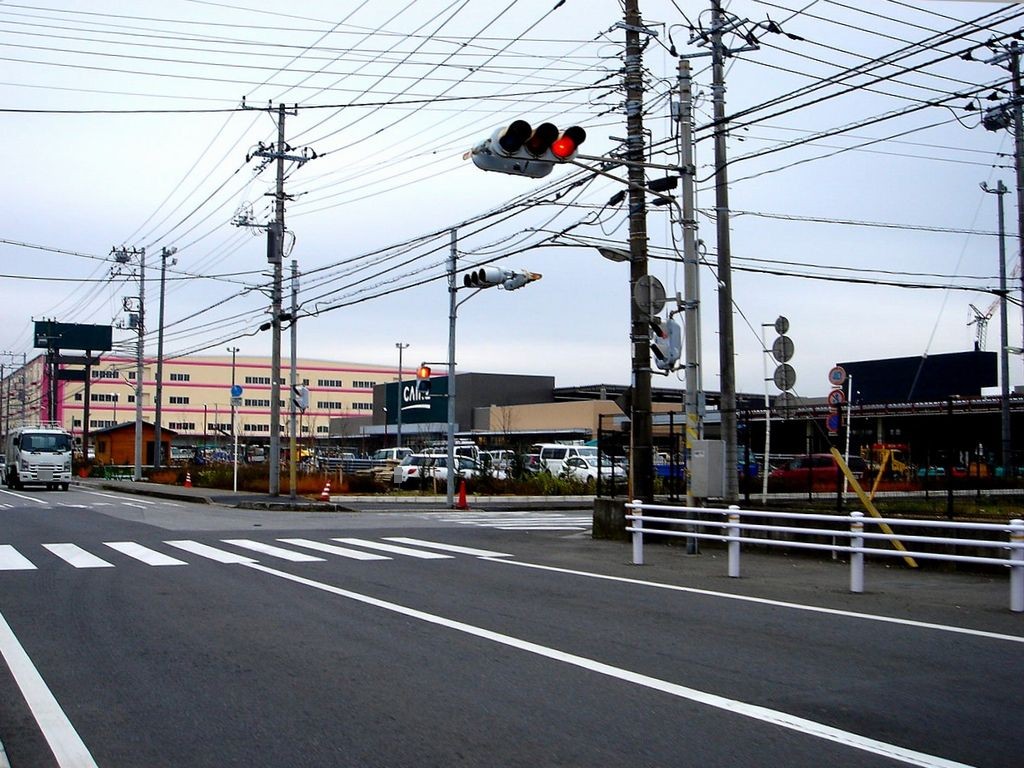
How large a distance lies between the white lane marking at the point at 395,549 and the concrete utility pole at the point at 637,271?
4904 millimetres

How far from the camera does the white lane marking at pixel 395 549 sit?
16.7 metres

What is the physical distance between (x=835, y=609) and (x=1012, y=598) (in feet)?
6.22

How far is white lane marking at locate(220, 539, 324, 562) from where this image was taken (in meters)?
16.1

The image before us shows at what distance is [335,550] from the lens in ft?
57.6

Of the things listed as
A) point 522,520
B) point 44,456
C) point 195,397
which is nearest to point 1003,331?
point 522,520

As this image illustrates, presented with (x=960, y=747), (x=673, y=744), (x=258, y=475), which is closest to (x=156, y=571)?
(x=673, y=744)

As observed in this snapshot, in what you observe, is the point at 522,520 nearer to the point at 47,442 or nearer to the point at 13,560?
the point at 13,560

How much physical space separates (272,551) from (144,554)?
2.05m

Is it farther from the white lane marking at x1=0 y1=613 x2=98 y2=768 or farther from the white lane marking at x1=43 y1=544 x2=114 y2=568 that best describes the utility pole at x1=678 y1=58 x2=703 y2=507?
the white lane marking at x1=0 y1=613 x2=98 y2=768

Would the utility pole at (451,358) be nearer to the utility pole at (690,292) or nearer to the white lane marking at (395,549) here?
the white lane marking at (395,549)

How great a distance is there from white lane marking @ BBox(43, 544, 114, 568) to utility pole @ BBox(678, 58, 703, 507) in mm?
9521

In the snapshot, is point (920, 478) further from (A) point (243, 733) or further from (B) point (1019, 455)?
(A) point (243, 733)

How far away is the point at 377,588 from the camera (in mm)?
12500

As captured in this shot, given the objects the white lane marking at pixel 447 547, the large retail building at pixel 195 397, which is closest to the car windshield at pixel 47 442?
the white lane marking at pixel 447 547
